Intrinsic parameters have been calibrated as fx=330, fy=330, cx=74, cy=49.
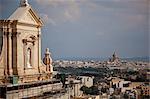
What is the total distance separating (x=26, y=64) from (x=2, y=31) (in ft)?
1.04

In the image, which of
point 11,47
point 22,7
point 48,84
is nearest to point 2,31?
point 11,47

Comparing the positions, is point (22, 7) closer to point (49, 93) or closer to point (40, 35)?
point (40, 35)

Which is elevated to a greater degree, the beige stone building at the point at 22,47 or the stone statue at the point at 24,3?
the stone statue at the point at 24,3

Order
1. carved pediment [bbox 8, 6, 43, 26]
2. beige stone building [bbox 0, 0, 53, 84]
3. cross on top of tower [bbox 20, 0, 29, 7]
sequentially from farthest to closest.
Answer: cross on top of tower [bbox 20, 0, 29, 7] → carved pediment [bbox 8, 6, 43, 26] → beige stone building [bbox 0, 0, 53, 84]

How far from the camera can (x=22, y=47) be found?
2.41 metres

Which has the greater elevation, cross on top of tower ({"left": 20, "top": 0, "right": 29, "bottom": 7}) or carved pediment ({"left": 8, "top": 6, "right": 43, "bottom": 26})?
cross on top of tower ({"left": 20, "top": 0, "right": 29, "bottom": 7})

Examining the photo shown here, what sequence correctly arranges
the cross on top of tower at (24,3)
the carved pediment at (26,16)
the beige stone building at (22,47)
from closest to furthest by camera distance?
the beige stone building at (22,47) → the carved pediment at (26,16) → the cross on top of tower at (24,3)

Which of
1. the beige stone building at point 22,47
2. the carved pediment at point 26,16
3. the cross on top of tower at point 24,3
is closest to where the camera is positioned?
the beige stone building at point 22,47

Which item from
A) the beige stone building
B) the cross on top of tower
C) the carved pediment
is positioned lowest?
the beige stone building

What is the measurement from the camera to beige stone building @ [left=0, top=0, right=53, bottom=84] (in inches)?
90.7

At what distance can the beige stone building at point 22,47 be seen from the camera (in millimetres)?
2303

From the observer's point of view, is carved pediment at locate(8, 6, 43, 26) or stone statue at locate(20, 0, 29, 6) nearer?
carved pediment at locate(8, 6, 43, 26)

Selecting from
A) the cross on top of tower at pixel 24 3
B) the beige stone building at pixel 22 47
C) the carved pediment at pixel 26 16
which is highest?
the cross on top of tower at pixel 24 3

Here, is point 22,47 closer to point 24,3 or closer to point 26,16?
point 26,16
